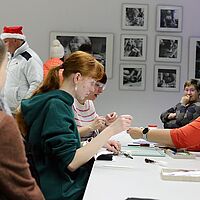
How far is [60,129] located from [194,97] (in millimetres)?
2835

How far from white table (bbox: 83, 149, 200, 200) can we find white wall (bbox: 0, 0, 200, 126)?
3364mm

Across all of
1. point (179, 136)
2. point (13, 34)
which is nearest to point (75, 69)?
point (179, 136)

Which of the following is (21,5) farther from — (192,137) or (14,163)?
(14,163)

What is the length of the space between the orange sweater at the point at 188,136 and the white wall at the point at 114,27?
2.93 meters

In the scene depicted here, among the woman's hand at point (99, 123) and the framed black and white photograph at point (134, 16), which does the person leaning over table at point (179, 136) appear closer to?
the woman's hand at point (99, 123)

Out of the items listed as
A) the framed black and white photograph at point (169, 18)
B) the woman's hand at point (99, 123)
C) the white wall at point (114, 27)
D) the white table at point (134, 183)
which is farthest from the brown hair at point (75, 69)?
the framed black and white photograph at point (169, 18)

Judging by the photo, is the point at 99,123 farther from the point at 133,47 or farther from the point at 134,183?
the point at 133,47

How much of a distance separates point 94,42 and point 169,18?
3.41ft

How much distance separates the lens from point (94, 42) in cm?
573

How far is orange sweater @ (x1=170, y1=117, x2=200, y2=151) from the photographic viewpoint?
2.69 metres

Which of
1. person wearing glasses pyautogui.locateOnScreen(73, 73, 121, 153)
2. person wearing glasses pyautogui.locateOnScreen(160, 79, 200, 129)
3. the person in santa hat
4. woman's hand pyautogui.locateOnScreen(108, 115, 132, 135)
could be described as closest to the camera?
woman's hand pyautogui.locateOnScreen(108, 115, 132, 135)

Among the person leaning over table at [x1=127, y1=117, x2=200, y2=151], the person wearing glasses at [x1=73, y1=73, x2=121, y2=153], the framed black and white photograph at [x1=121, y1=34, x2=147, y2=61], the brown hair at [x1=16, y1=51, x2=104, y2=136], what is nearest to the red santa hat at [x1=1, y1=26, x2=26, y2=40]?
the person wearing glasses at [x1=73, y1=73, x2=121, y2=153]

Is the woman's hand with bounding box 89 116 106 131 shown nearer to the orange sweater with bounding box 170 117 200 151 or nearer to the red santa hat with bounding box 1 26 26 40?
the orange sweater with bounding box 170 117 200 151

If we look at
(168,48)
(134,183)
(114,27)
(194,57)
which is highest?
(114,27)
